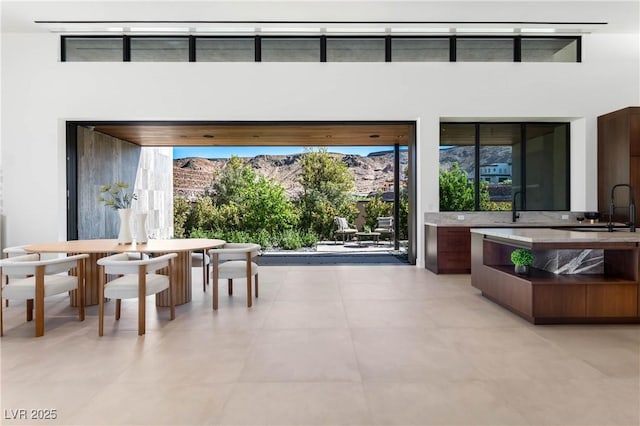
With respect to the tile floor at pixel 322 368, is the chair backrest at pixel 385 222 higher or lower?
higher

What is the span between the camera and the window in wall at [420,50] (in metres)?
6.70

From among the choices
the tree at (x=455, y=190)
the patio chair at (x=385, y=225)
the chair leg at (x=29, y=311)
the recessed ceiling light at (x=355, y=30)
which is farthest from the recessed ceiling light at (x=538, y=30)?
the chair leg at (x=29, y=311)

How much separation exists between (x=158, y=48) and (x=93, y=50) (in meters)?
1.18

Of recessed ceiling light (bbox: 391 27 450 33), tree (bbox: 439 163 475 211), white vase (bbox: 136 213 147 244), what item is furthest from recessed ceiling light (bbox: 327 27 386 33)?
white vase (bbox: 136 213 147 244)

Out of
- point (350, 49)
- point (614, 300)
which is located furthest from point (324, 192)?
point (614, 300)

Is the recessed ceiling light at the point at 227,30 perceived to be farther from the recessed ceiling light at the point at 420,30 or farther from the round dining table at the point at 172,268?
the round dining table at the point at 172,268

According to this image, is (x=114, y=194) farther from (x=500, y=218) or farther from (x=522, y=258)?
(x=500, y=218)

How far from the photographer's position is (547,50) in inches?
265

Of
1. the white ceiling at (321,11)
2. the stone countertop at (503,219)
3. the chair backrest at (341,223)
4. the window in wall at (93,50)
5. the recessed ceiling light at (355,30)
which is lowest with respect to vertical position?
the chair backrest at (341,223)

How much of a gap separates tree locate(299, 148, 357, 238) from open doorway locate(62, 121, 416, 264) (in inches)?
113

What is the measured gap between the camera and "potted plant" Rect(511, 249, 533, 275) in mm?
3740

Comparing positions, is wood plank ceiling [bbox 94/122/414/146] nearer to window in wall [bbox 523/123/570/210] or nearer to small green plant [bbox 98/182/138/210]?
small green plant [bbox 98/182/138/210]

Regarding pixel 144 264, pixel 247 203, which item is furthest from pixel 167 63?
pixel 247 203

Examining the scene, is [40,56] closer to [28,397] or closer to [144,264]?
[144,264]
